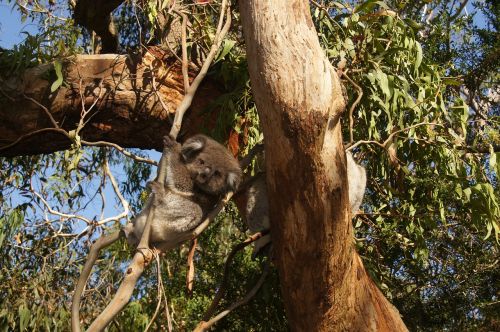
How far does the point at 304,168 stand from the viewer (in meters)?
3.31

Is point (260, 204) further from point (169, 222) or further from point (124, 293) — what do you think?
point (124, 293)

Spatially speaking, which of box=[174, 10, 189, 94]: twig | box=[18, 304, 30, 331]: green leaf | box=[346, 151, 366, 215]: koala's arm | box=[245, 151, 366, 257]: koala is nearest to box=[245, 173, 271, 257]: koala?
box=[245, 151, 366, 257]: koala

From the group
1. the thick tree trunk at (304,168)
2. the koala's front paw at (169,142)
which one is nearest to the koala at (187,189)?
the koala's front paw at (169,142)

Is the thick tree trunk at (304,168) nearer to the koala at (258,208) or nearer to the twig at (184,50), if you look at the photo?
the koala at (258,208)

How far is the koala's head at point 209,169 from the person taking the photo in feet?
13.2

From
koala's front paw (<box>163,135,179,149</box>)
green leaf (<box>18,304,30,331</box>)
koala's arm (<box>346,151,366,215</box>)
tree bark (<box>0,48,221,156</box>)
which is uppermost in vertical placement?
tree bark (<box>0,48,221,156</box>)

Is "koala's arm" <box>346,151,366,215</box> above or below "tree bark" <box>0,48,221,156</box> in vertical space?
below

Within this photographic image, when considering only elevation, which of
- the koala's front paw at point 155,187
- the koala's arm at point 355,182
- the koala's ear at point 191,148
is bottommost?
the koala's arm at point 355,182

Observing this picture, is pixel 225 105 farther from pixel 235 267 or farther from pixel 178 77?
pixel 235 267

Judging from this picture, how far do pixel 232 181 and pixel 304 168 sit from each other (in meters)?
0.78

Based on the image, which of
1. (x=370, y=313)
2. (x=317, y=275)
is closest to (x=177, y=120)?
(x=317, y=275)

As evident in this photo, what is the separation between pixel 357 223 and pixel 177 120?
2.07 m

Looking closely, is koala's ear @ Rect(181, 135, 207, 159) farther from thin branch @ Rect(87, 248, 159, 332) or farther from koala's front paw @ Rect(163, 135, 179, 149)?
thin branch @ Rect(87, 248, 159, 332)

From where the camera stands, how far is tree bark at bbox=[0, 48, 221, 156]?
16.0 ft
